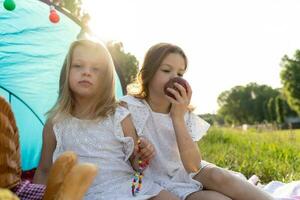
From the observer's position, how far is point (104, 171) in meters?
1.90

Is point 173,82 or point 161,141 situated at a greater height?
point 173,82

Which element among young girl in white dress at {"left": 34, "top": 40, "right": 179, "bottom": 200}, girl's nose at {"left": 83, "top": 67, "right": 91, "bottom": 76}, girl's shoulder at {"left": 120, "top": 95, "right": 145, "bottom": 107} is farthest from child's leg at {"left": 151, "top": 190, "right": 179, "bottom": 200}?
girl's nose at {"left": 83, "top": 67, "right": 91, "bottom": 76}

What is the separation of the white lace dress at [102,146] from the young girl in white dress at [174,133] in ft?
0.39

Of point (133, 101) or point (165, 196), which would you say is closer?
point (165, 196)

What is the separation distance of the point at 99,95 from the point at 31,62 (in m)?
0.81

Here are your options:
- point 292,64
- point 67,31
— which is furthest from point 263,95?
point 67,31

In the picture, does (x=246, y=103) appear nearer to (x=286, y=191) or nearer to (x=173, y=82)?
(x=286, y=191)

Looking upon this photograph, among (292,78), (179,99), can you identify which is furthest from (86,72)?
(292,78)

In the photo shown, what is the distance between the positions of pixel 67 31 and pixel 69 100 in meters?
0.87

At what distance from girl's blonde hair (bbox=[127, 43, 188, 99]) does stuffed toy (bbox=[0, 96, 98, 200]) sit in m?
0.94

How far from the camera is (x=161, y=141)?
7.00ft

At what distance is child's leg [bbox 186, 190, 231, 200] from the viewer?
1.87 m

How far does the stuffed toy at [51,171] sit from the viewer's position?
1006 millimetres

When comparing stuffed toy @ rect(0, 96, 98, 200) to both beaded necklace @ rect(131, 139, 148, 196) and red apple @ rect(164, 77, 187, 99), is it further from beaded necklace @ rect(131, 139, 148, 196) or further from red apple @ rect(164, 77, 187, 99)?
red apple @ rect(164, 77, 187, 99)
